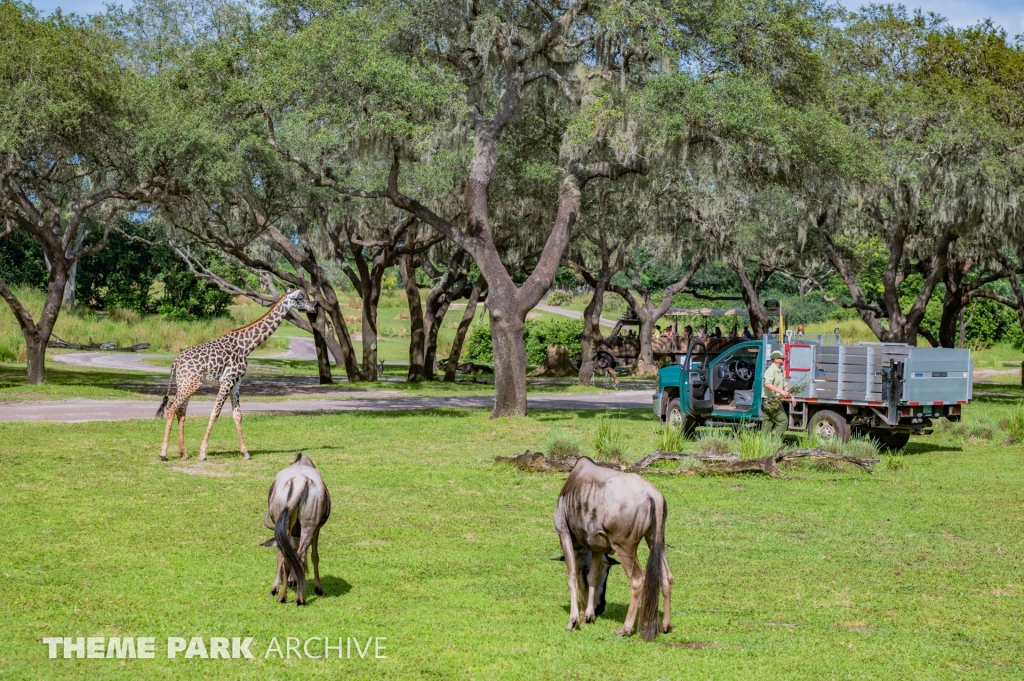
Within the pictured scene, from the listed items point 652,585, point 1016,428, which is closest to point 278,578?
point 652,585

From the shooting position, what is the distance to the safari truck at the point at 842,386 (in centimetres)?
1844

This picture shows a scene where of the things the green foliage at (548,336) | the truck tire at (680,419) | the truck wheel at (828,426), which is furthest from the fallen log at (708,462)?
the green foliage at (548,336)

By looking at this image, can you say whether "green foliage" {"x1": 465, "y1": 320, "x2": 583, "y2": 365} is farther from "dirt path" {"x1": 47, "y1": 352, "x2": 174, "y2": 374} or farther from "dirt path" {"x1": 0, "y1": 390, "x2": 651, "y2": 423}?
"dirt path" {"x1": 0, "y1": 390, "x2": 651, "y2": 423}

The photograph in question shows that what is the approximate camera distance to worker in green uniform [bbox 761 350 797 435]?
1816 cm

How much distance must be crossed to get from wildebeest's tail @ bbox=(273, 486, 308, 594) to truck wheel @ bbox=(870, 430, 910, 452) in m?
13.9

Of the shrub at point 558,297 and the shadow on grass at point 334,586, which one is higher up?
the shrub at point 558,297

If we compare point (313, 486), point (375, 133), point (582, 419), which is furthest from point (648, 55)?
point (313, 486)

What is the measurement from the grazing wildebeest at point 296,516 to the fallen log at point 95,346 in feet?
155

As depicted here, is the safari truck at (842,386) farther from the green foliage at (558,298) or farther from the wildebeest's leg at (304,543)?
the green foliage at (558,298)

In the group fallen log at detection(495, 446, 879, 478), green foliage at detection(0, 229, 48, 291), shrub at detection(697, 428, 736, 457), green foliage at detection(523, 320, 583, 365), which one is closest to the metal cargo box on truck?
fallen log at detection(495, 446, 879, 478)

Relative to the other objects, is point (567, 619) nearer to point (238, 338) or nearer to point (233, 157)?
point (238, 338)

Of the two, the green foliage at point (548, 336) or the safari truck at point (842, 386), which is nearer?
the safari truck at point (842, 386)

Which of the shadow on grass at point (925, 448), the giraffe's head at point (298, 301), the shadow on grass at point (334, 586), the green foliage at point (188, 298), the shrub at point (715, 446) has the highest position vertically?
the green foliage at point (188, 298)

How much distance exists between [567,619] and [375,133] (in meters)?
16.4
